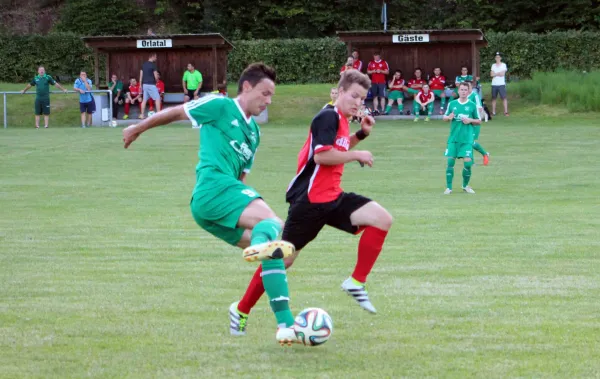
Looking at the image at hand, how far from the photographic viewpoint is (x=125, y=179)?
60.4 ft

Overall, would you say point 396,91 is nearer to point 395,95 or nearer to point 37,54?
point 395,95

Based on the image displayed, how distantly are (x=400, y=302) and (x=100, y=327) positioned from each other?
2150 mm

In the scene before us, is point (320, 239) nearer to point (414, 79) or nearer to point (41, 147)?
point (41, 147)

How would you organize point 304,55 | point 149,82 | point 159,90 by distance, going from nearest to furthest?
point 149,82 < point 159,90 < point 304,55

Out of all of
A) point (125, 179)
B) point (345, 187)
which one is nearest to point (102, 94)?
point (125, 179)

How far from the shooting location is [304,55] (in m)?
43.9

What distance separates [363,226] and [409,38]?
1160 inches

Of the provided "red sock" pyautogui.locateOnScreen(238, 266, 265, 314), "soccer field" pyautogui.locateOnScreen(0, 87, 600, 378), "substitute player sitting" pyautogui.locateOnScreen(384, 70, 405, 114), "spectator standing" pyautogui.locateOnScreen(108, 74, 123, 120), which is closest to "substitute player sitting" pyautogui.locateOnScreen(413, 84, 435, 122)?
"substitute player sitting" pyautogui.locateOnScreen(384, 70, 405, 114)

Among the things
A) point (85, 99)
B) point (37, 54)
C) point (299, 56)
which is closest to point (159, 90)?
point (85, 99)

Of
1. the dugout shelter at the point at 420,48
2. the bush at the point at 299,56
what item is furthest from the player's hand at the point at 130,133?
the bush at the point at 299,56

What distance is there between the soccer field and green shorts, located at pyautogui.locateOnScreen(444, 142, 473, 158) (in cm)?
66

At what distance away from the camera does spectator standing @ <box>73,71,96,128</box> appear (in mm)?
31453

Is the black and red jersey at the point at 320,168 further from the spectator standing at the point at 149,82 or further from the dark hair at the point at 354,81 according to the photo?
the spectator standing at the point at 149,82

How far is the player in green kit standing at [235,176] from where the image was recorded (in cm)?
572
